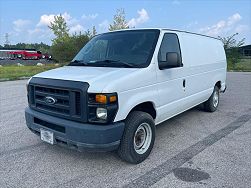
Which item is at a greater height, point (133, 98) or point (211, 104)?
point (133, 98)

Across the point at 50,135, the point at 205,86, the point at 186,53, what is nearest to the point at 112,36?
the point at 186,53

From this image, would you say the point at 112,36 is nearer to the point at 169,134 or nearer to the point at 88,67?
the point at 88,67

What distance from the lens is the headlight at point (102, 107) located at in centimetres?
328

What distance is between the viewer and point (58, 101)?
366 cm

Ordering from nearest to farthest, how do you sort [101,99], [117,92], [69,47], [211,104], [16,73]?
[101,99]
[117,92]
[211,104]
[16,73]
[69,47]

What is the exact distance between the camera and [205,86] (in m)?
6.24

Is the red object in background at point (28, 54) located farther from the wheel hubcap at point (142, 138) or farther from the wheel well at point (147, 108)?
the wheel hubcap at point (142, 138)

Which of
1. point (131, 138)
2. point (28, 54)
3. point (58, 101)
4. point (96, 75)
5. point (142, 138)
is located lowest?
point (142, 138)

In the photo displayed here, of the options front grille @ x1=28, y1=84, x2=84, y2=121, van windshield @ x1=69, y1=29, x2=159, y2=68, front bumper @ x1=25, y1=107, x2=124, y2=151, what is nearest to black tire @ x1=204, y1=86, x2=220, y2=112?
van windshield @ x1=69, y1=29, x2=159, y2=68

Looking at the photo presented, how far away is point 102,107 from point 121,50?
155 cm

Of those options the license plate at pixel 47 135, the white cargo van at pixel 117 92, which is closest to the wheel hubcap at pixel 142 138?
the white cargo van at pixel 117 92

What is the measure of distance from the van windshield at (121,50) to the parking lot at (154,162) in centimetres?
159

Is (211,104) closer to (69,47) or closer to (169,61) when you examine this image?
(169,61)

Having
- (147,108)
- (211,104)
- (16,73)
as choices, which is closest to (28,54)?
(16,73)
